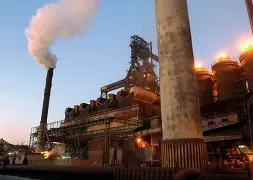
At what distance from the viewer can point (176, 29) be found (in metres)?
14.5

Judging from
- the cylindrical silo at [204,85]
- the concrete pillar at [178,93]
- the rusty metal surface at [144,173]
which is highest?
the cylindrical silo at [204,85]

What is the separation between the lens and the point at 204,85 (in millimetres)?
37281

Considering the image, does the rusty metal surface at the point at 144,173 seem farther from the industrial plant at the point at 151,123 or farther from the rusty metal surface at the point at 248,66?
the rusty metal surface at the point at 248,66

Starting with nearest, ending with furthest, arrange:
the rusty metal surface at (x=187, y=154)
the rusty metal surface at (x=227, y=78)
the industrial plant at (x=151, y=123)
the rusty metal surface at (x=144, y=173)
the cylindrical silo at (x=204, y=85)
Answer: the rusty metal surface at (x=144, y=173) → the rusty metal surface at (x=187, y=154) → the industrial plant at (x=151, y=123) → the rusty metal surface at (x=227, y=78) → the cylindrical silo at (x=204, y=85)

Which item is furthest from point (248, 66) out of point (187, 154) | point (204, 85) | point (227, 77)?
point (187, 154)

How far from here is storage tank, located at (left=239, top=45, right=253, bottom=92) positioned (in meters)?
29.9

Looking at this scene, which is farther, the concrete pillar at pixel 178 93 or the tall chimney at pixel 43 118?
the tall chimney at pixel 43 118

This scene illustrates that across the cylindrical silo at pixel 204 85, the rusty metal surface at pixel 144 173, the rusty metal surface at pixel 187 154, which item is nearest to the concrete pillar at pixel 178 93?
the rusty metal surface at pixel 187 154

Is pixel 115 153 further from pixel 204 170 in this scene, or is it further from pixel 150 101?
pixel 204 170

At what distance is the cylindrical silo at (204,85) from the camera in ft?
120

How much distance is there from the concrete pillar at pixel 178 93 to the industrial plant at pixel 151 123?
66cm

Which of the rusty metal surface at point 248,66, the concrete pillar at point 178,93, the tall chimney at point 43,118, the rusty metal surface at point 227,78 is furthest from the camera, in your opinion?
the tall chimney at point 43,118

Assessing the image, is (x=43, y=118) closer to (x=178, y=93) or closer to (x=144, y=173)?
(x=178, y=93)

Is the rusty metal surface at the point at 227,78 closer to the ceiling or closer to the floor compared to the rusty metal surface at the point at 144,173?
closer to the ceiling
